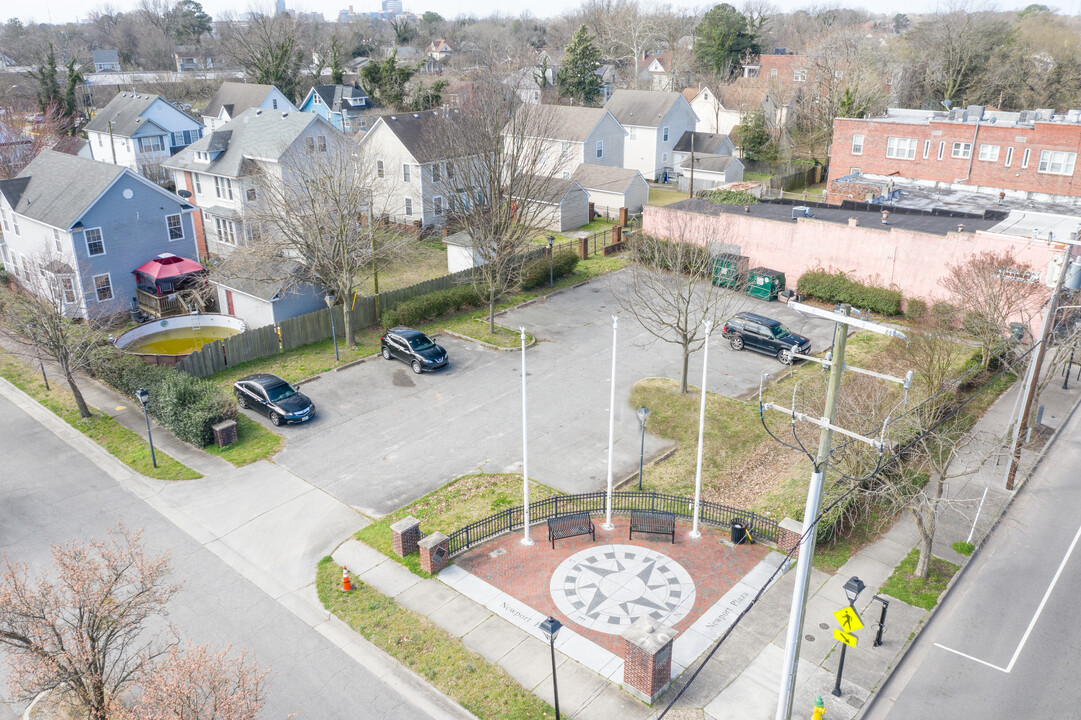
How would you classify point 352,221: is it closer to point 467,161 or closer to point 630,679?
point 467,161

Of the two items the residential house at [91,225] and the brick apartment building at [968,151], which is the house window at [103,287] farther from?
the brick apartment building at [968,151]

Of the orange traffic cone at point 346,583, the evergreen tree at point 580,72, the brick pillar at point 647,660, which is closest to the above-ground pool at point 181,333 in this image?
the orange traffic cone at point 346,583

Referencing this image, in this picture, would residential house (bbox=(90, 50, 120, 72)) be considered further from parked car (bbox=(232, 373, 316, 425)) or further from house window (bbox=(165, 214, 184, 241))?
parked car (bbox=(232, 373, 316, 425))

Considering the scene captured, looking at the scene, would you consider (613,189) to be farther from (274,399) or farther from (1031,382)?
(1031,382)

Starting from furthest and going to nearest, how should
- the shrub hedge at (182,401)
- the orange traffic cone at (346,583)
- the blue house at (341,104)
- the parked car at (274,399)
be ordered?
the blue house at (341,104) → the parked car at (274,399) → the shrub hedge at (182,401) → the orange traffic cone at (346,583)

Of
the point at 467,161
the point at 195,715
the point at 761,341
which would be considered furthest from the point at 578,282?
the point at 195,715

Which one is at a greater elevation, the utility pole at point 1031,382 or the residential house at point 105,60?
the residential house at point 105,60
